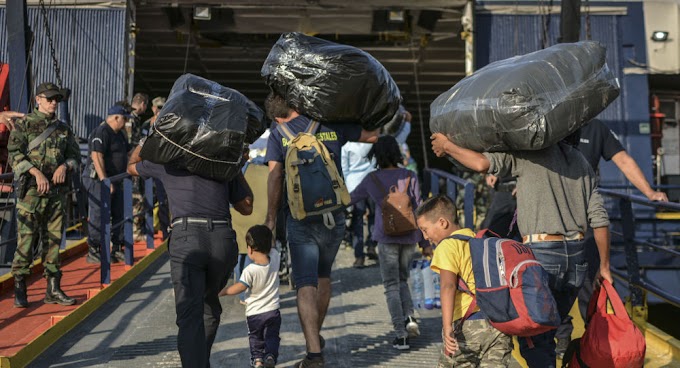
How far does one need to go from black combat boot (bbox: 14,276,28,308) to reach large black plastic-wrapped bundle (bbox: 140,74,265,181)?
2.82 meters

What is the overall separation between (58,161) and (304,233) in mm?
2725

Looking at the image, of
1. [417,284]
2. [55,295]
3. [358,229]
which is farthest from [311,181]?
[358,229]

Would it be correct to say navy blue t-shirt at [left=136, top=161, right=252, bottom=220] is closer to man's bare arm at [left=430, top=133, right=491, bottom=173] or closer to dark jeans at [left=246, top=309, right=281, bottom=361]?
dark jeans at [left=246, top=309, right=281, bottom=361]

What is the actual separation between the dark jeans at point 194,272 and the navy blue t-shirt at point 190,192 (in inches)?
3.2

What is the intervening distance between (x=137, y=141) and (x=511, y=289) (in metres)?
7.55

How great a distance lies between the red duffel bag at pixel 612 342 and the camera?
4.25 m

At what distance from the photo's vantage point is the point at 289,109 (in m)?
5.60

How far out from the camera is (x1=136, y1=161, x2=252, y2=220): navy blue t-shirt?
4598 millimetres

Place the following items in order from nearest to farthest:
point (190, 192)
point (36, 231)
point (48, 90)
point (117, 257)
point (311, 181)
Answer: point (190, 192)
point (311, 181)
point (48, 90)
point (36, 231)
point (117, 257)

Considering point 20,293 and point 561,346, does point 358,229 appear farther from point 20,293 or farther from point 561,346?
point 561,346

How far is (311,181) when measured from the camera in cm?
529

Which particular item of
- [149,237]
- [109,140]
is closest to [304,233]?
[109,140]

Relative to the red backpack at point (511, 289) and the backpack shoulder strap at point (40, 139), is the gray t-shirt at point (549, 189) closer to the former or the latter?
the red backpack at point (511, 289)

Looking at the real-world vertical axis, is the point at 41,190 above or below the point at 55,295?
above
